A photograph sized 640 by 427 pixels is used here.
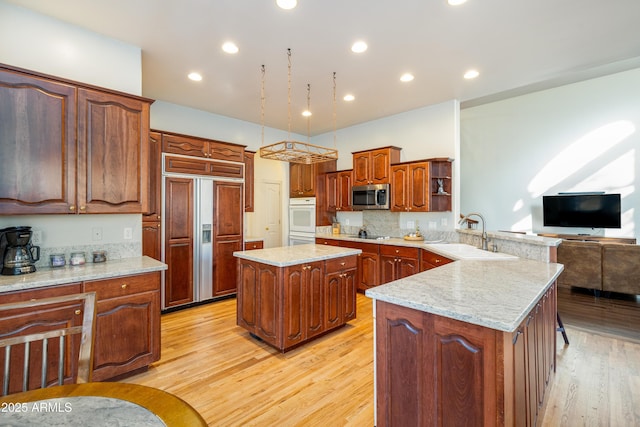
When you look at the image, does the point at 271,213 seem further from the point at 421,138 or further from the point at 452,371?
the point at 452,371

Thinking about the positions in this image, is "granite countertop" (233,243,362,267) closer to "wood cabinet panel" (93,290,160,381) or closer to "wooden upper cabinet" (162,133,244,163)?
"wood cabinet panel" (93,290,160,381)

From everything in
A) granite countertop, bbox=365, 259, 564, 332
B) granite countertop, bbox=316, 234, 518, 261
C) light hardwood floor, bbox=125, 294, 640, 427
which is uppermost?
granite countertop, bbox=316, 234, 518, 261

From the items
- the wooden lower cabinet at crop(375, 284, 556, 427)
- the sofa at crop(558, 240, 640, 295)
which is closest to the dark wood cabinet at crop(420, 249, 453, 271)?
the wooden lower cabinet at crop(375, 284, 556, 427)

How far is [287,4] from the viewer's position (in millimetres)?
2271

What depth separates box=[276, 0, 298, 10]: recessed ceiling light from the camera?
224 cm

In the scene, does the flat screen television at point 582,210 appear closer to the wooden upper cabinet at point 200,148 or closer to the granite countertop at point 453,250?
the granite countertop at point 453,250

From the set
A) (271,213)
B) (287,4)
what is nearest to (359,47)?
(287,4)

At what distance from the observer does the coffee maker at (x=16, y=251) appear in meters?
2.09

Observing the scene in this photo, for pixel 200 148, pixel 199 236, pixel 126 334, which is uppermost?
pixel 200 148

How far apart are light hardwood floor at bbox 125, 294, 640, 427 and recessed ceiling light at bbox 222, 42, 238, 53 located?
2.92 meters

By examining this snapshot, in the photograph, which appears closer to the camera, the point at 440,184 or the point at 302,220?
the point at 440,184

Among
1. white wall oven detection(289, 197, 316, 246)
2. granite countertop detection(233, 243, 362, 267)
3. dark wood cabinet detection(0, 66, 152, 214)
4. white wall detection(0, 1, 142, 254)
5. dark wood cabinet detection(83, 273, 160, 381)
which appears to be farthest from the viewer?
white wall oven detection(289, 197, 316, 246)

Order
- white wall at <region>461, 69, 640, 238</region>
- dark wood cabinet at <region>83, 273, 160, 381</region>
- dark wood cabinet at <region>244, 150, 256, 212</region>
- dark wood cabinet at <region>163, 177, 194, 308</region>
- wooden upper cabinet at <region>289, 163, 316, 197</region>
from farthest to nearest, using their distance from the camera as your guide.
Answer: wooden upper cabinet at <region>289, 163, 316, 197</region> < white wall at <region>461, 69, 640, 238</region> < dark wood cabinet at <region>244, 150, 256, 212</region> < dark wood cabinet at <region>163, 177, 194, 308</region> < dark wood cabinet at <region>83, 273, 160, 381</region>

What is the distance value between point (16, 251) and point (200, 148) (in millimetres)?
2406
